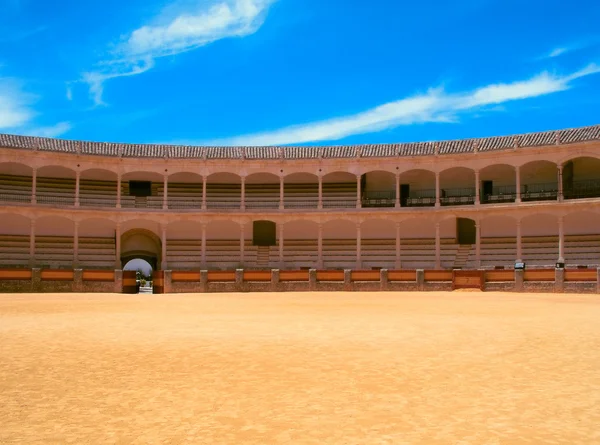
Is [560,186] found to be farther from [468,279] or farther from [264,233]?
[264,233]

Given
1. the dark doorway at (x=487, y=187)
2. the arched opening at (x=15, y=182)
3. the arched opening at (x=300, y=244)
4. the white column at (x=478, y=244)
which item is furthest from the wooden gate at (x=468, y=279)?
the arched opening at (x=15, y=182)

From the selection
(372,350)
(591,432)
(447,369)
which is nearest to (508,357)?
(447,369)

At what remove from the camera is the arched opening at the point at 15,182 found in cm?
3394

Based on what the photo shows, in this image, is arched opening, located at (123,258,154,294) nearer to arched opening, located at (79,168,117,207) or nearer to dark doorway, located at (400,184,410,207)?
arched opening, located at (79,168,117,207)

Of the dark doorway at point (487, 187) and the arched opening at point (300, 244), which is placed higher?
the dark doorway at point (487, 187)

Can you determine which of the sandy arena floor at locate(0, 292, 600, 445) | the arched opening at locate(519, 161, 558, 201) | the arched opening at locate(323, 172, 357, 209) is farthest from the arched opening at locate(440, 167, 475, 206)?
the sandy arena floor at locate(0, 292, 600, 445)

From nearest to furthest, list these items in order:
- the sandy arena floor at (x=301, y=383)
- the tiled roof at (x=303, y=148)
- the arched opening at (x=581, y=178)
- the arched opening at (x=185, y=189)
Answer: the sandy arena floor at (x=301, y=383)
the tiled roof at (x=303, y=148)
the arched opening at (x=581, y=178)
the arched opening at (x=185, y=189)

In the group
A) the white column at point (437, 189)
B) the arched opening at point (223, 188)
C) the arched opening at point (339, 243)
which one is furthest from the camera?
the arched opening at point (223, 188)

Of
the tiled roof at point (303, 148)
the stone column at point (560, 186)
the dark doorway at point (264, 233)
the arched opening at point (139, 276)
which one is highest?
the tiled roof at point (303, 148)

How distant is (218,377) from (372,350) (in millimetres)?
2798

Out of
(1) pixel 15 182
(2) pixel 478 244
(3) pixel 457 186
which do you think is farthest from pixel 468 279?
(1) pixel 15 182

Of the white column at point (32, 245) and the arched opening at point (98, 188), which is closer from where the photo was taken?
the white column at point (32, 245)

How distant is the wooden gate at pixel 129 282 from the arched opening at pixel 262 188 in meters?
11.5

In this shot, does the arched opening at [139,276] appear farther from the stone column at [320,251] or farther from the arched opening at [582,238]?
the arched opening at [582,238]
